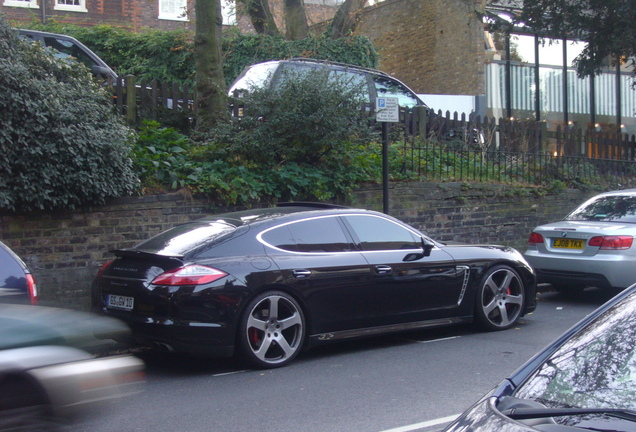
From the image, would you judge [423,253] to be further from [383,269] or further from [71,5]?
[71,5]

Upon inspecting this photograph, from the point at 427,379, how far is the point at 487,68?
688 inches

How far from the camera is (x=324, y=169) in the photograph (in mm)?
11766

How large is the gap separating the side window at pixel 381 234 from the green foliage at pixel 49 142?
3.50 metres

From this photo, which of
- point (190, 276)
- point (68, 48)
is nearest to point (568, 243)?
point (190, 276)

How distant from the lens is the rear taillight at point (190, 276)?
21.2 feet

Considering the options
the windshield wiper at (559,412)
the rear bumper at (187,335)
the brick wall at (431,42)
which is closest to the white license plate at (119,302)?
the rear bumper at (187,335)

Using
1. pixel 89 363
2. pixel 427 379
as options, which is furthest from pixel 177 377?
pixel 89 363

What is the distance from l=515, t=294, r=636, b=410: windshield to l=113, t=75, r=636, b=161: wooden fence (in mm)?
9426

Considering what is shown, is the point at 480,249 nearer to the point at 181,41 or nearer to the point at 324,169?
the point at 324,169

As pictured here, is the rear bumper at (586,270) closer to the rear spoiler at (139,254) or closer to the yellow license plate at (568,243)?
the yellow license plate at (568,243)

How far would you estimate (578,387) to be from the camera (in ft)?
9.17

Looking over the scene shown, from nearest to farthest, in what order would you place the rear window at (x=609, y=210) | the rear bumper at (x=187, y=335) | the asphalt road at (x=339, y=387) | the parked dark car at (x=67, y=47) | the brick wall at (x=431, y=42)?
the asphalt road at (x=339, y=387), the rear bumper at (x=187, y=335), the rear window at (x=609, y=210), the parked dark car at (x=67, y=47), the brick wall at (x=431, y=42)

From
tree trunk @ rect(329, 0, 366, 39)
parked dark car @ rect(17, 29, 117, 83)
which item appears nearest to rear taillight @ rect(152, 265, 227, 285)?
parked dark car @ rect(17, 29, 117, 83)

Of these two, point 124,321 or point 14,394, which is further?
point 124,321
